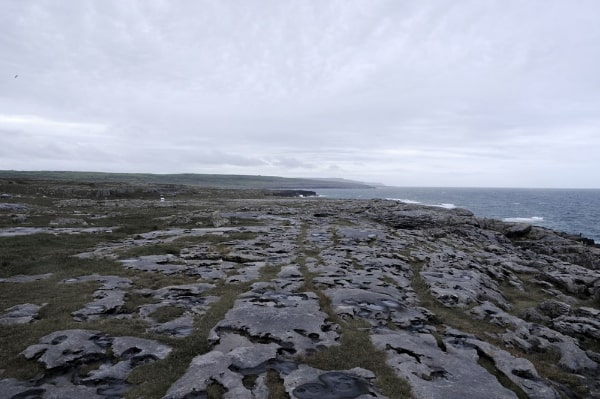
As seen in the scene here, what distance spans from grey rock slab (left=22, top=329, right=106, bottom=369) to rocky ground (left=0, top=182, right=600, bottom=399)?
0.06m

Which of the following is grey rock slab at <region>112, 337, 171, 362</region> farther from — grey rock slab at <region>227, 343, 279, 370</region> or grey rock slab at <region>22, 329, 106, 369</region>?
grey rock slab at <region>227, 343, 279, 370</region>

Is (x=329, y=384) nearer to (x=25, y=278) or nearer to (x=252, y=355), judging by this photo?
(x=252, y=355)

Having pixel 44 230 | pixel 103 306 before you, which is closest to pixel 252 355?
pixel 103 306

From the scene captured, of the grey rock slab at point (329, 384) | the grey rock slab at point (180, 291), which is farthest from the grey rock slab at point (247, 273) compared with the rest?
the grey rock slab at point (329, 384)

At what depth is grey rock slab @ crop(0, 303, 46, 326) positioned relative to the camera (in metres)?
14.5

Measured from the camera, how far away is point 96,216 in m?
47.9

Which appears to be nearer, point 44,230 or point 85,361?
point 85,361

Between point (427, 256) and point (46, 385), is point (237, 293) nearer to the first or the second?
point (46, 385)

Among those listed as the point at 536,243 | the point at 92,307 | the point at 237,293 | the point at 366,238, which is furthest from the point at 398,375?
the point at 536,243

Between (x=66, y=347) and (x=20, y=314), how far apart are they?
4.80 meters

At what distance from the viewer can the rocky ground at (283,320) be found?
1130 cm

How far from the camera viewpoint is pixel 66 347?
12359mm

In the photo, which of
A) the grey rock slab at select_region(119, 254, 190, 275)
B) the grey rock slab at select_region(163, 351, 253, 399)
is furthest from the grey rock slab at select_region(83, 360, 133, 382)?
the grey rock slab at select_region(119, 254, 190, 275)

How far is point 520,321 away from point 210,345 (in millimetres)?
15179
